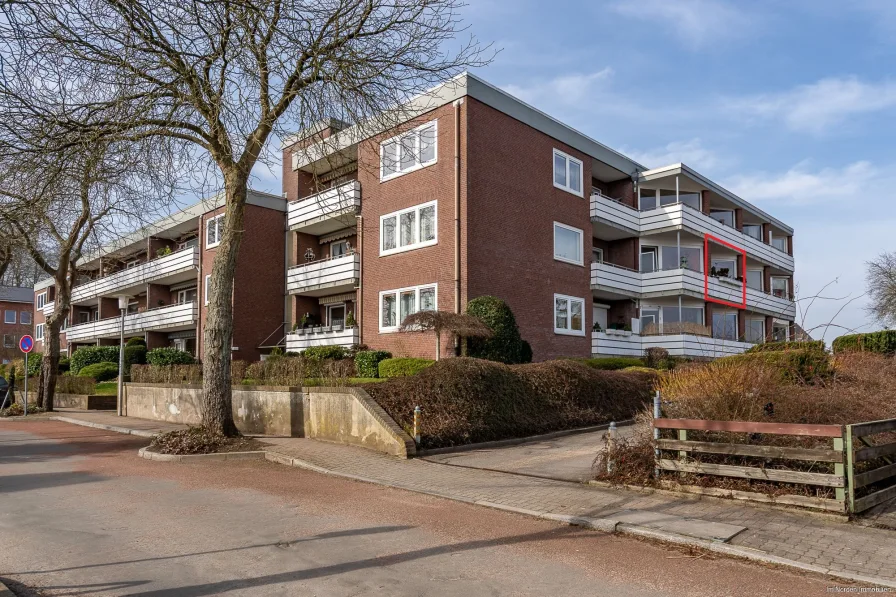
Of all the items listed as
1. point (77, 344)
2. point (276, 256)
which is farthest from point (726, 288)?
point (77, 344)

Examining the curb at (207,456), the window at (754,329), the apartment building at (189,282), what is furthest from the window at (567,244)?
the curb at (207,456)

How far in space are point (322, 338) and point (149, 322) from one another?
15757mm

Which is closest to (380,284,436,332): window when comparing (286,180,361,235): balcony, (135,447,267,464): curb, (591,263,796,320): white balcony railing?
(286,180,361,235): balcony

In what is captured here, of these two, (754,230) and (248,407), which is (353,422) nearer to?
(248,407)

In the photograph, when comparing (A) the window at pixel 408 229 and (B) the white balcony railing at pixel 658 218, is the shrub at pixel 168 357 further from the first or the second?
(B) the white balcony railing at pixel 658 218

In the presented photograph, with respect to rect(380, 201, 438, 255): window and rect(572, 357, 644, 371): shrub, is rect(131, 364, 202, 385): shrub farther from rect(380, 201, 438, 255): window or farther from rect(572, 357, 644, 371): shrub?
rect(572, 357, 644, 371): shrub

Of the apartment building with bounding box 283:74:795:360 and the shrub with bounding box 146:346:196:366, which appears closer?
the apartment building with bounding box 283:74:795:360

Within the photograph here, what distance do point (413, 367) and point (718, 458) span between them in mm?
11592

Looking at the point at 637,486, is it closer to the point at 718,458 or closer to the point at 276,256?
the point at 718,458

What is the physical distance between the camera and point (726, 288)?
107 ft

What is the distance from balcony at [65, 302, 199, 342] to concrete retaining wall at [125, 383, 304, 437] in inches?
486

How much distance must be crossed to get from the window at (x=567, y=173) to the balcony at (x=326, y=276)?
26.7 feet

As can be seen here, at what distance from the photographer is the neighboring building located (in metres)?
79.2

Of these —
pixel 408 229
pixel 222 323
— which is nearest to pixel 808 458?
pixel 222 323
